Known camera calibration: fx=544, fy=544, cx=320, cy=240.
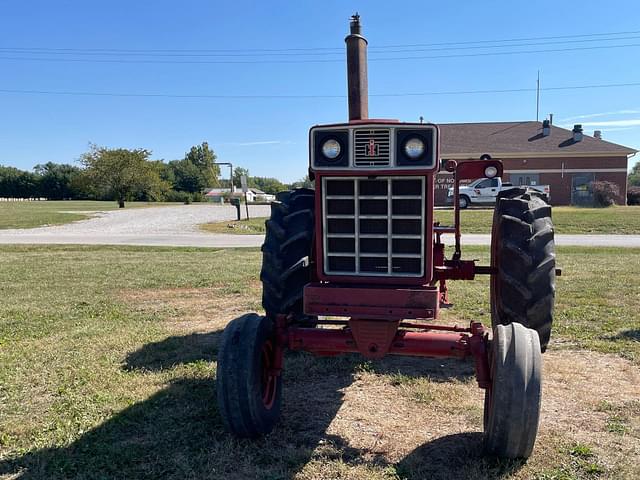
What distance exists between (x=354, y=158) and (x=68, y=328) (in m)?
4.63

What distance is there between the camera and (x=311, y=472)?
126 inches

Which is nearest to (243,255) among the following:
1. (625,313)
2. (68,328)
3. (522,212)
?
(68,328)

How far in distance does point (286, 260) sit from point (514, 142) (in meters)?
37.8

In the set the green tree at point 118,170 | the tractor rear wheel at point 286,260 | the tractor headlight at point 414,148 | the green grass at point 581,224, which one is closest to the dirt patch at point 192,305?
the tractor rear wheel at point 286,260

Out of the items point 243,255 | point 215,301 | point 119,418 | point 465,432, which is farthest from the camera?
point 243,255

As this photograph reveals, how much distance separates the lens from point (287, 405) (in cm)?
421

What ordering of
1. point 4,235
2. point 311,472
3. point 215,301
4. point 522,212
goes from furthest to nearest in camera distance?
point 4,235, point 215,301, point 522,212, point 311,472

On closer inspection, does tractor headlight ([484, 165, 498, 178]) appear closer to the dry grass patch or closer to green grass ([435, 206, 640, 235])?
the dry grass patch

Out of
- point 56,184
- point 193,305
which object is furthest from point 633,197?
point 56,184

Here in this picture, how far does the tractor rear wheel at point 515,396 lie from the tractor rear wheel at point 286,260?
5.36ft

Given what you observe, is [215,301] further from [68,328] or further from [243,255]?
[243,255]

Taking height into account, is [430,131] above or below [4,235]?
above

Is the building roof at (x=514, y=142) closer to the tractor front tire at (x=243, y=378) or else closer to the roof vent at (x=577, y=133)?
the roof vent at (x=577, y=133)

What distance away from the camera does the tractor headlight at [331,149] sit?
11.3 feet
